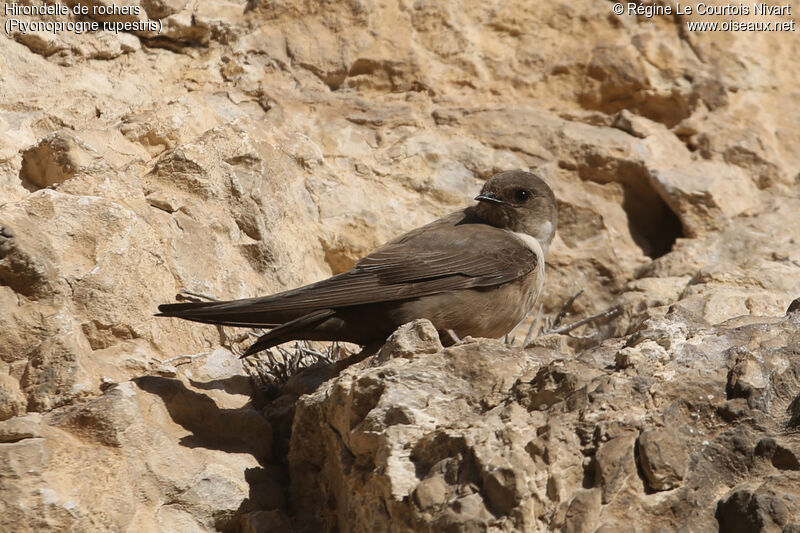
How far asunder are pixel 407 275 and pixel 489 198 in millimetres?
868

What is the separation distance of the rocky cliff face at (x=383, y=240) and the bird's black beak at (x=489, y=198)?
0.78 meters

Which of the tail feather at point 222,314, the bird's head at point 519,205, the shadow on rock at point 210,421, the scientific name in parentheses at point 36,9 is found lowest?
the shadow on rock at point 210,421

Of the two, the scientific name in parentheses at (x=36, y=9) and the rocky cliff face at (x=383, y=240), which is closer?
the rocky cliff face at (x=383, y=240)

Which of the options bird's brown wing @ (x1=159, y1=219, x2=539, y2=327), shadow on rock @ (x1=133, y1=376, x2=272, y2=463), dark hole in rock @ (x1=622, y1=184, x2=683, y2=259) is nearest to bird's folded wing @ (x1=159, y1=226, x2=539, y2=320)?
bird's brown wing @ (x1=159, y1=219, x2=539, y2=327)

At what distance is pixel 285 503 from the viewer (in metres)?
3.92

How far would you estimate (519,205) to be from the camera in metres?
5.46

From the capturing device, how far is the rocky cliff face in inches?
122

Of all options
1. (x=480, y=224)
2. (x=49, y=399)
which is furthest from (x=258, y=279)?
(x=49, y=399)

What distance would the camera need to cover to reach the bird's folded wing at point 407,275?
4.36 m

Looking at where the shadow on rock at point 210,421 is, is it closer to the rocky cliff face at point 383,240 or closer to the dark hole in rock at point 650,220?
the rocky cliff face at point 383,240

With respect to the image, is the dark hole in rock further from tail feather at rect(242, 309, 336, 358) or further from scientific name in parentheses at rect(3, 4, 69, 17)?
scientific name in parentheses at rect(3, 4, 69, 17)

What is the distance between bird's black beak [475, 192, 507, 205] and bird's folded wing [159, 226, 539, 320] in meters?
0.20

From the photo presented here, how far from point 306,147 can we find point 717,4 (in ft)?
10.3

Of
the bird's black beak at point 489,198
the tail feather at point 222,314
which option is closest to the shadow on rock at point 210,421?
the tail feather at point 222,314
